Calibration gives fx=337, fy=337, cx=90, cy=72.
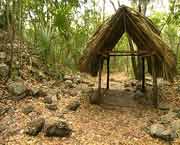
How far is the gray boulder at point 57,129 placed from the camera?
23.2ft

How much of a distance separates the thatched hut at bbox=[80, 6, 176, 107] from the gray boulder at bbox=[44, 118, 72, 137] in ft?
8.99

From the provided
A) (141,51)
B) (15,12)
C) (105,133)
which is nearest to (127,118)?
(105,133)

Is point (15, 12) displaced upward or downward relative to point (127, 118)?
upward

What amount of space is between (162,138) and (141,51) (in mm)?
2984

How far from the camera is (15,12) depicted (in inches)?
427

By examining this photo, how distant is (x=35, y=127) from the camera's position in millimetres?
7219

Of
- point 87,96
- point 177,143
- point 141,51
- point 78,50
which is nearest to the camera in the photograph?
point 177,143

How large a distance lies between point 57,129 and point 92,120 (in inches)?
56.7

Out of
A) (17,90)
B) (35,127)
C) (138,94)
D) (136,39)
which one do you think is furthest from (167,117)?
(17,90)

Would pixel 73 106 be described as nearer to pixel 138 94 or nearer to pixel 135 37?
pixel 138 94

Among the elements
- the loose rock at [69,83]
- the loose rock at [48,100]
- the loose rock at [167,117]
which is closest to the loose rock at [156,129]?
the loose rock at [167,117]

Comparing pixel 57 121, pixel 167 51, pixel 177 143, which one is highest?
pixel 167 51

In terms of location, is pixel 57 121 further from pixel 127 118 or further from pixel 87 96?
pixel 87 96

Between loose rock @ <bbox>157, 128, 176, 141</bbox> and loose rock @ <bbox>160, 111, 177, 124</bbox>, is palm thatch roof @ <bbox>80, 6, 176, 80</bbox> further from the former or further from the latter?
loose rock @ <bbox>157, 128, 176, 141</bbox>
